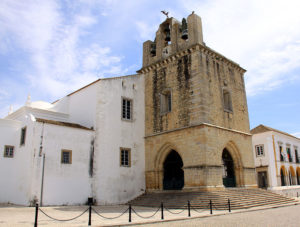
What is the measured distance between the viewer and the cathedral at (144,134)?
15.0 m

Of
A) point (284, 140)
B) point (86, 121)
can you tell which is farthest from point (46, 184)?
point (284, 140)

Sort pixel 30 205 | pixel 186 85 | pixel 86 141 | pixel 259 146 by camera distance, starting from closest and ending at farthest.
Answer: pixel 30 205 < pixel 86 141 < pixel 186 85 < pixel 259 146

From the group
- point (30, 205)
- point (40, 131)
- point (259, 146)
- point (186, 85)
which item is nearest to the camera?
point (30, 205)

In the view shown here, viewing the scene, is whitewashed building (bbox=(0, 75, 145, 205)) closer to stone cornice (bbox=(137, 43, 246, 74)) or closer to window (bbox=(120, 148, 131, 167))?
window (bbox=(120, 148, 131, 167))

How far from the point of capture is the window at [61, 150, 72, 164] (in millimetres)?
15156

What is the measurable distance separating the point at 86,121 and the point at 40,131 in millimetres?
3508

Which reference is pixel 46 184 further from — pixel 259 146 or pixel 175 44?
pixel 259 146

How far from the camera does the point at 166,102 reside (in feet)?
62.7

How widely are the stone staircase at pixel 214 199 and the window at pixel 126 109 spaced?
5196 millimetres

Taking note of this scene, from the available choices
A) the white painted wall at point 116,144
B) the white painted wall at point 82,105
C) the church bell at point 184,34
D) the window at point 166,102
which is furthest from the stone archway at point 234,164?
the white painted wall at point 82,105

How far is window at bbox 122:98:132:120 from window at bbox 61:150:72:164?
4.44 metres

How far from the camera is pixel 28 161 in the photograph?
14.8m

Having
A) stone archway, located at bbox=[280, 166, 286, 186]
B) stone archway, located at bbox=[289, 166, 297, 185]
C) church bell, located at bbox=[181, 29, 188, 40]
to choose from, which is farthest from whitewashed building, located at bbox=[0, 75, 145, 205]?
stone archway, located at bbox=[289, 166, 297, 185]

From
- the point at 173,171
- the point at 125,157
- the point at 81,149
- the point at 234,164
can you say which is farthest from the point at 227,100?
the point at 81,149
